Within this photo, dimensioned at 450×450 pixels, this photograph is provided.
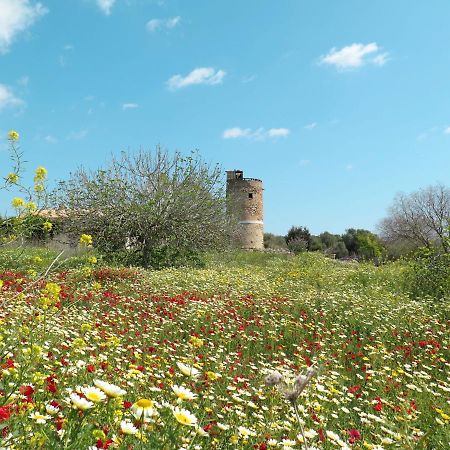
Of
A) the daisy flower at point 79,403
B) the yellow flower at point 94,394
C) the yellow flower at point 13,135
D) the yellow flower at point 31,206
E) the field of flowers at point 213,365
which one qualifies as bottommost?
the field of flowers at point 213,365

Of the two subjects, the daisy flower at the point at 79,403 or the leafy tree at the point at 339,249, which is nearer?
the daisy flower at the point at 79,403

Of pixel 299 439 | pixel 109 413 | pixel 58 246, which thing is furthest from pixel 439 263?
pixel 58 246

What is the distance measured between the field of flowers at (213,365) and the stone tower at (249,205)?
26.0 m

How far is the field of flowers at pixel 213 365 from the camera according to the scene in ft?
7.04

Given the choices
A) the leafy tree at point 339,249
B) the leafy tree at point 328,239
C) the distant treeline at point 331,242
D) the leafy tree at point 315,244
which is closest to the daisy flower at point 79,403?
the distant treeline at point 331,242

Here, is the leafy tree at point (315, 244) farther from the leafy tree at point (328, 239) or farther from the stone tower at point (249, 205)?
the stone tower at point (249, 205)

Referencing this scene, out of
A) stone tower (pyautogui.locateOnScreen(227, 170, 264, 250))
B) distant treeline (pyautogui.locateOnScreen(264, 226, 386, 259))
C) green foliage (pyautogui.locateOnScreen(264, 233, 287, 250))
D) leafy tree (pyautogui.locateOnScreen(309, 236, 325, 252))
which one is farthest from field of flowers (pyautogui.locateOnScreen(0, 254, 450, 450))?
leafy tree (pyautogui.locateOnScreen(309, 236, 325, 252))

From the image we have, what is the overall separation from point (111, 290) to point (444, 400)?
719 cm

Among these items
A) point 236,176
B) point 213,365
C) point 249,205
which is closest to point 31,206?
point 213,365

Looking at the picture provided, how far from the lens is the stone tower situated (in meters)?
39.1

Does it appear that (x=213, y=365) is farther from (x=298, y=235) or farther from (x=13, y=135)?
(x=298, y=235)

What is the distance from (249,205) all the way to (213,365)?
3445 cm

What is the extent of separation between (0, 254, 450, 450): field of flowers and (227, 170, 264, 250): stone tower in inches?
1024

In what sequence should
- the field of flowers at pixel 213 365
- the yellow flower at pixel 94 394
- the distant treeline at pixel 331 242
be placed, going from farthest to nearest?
the distant treeline at pixel 331 242
the field of flowers at pixel 213 365
the yellow flower at pixel 94 394
